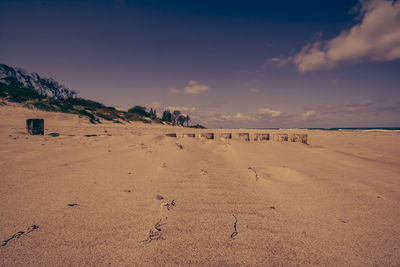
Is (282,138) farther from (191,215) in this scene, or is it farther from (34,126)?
(34,126)

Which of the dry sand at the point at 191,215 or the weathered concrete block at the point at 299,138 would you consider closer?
the dry sand at the point at 191,215

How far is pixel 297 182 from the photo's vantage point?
93.6 inches

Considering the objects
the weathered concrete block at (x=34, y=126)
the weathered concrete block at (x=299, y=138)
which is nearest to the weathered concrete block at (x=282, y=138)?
the weathered concrete block at (x=299, y=138)

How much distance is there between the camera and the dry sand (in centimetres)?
108

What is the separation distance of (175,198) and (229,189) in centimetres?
69

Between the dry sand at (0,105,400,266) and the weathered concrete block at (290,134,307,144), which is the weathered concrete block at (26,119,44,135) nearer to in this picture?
the dry sand at (0,105,400,266)

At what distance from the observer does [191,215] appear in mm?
1504

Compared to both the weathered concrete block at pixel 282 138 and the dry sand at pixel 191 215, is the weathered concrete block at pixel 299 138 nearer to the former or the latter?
the weathered concrete block at pixel 282 138

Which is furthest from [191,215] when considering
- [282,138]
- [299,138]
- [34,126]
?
[34,126]

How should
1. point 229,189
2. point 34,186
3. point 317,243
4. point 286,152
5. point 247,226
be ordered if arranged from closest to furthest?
point 317,243
point 247,226
point 34,186
point 229,189
point 286,152

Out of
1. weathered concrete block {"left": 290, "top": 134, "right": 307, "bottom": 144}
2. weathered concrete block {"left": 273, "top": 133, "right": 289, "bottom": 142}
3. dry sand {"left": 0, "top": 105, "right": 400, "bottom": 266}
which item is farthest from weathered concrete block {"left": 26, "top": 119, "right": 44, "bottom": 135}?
weathered concrete block {"left": 290, "top": 134, "right": 307, "bottom": 144}

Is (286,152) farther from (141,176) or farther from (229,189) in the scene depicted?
(141,176)

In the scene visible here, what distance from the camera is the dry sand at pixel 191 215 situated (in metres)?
1.08

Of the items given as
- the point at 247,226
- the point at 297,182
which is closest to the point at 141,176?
the point at 247,226
